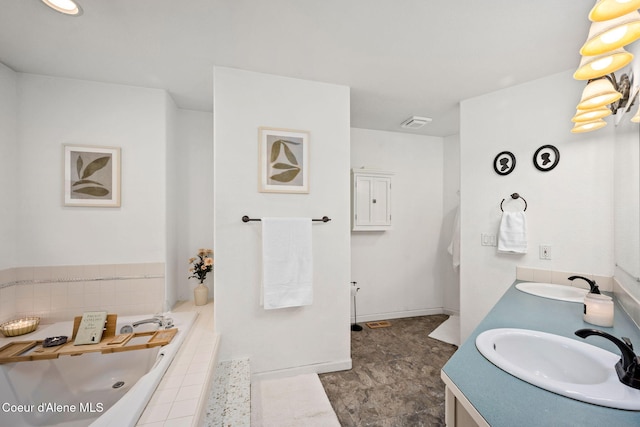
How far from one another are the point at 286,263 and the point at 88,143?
1905 millimetres

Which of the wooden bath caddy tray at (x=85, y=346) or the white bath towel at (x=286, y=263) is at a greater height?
the white bath towel at (x=286, y=263)

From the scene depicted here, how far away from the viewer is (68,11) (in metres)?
1.40

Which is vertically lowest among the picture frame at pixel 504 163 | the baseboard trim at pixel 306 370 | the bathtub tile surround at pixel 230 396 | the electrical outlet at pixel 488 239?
the baseboard trim at pixel 306 370

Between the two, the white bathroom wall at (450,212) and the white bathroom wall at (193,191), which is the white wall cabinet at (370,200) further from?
the white bathroom wall at (193,191)

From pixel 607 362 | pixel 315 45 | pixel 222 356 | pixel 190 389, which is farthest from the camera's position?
pixel 222 356

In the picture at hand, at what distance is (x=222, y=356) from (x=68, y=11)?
2.33 m

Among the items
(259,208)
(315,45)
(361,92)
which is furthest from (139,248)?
(361,92)

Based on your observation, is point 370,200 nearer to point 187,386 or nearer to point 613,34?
point 613,34

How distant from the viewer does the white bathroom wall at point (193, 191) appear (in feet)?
8.66

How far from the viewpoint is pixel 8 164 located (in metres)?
1.93

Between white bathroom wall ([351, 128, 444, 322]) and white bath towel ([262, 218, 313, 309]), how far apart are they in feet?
4.33

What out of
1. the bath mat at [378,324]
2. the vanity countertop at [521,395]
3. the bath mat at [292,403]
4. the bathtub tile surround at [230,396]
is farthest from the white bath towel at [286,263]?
the bath mat at [378,324]

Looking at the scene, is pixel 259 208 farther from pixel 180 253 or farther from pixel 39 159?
pixel 39 159

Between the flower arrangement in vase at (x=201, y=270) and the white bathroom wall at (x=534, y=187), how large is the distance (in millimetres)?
2468
